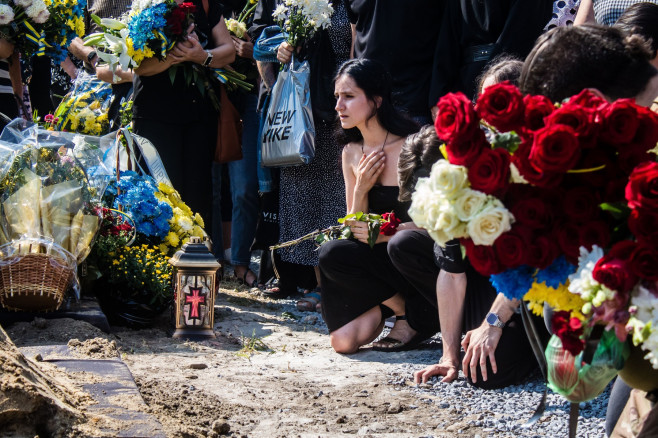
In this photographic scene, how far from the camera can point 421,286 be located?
4543 millimetres

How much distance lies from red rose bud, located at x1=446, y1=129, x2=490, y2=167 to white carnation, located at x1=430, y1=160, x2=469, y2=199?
0.02m

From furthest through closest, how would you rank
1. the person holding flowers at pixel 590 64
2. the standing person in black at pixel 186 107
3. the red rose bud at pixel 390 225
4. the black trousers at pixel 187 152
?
1. the black trousers at pixel 187 152
2. the standing person in black at pixel 186 107
3. the red rose bud at pixel 390 225
4. the person holding flowers at pixel 590 64

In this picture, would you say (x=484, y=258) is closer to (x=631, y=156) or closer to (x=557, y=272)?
(x=557, y=272)

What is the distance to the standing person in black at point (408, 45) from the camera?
5.42m

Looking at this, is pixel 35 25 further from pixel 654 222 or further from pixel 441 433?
pixel 654 222

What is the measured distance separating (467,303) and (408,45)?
6.10ft

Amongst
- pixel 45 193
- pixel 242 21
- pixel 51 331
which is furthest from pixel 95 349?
pixel 242 21

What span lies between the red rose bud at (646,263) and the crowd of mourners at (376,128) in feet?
1.87

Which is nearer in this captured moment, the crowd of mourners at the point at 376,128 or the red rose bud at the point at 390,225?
the crowd of mourners at the point at 376,128

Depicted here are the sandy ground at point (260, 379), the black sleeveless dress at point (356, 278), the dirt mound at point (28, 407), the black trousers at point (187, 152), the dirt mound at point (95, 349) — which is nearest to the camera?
the dirt mound at point (28, 407)

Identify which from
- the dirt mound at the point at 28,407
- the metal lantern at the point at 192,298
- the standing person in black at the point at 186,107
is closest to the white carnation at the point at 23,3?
the standing person in black at the point at 186,107

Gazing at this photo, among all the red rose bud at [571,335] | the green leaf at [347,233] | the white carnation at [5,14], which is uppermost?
the white carnation at [5,14]

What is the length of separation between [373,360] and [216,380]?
899 mm

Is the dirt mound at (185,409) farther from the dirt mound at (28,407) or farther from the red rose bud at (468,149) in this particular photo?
the red rose bud at (468,149)
